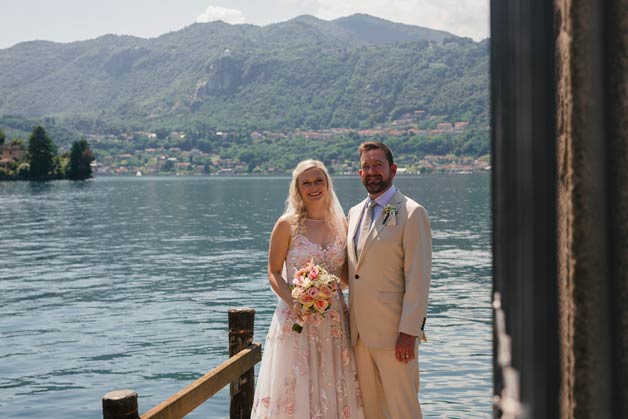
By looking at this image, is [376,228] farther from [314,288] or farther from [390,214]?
[314,288]

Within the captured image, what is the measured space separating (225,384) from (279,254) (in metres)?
0.93

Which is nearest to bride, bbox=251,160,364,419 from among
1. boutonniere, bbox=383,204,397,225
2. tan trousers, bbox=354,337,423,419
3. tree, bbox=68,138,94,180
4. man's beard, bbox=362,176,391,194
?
tan trousers, bbox=354,337,423,419

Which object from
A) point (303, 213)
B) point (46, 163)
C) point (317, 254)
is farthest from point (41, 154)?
point (317, 254)

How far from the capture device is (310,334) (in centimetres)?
571

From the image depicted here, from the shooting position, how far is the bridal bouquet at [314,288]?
5.46 meters

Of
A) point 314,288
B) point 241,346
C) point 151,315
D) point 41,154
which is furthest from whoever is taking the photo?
point 41,154

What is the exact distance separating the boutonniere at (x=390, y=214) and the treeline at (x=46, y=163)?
497 feet

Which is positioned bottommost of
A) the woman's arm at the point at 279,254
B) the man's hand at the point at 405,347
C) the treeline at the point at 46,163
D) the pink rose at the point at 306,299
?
the man's hand at the point at 405,347

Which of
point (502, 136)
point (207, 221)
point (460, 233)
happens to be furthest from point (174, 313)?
point (207, 221)

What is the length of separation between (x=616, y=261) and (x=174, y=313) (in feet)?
75.1

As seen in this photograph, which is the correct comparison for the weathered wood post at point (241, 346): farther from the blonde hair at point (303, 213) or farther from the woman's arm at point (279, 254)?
the blonde hair at point (303, 213)

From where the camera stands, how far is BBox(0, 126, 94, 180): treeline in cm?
15250

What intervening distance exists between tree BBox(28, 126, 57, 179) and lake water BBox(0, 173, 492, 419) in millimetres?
103147

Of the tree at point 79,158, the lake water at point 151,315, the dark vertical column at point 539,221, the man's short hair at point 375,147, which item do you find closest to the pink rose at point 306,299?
the man's short hair at point 375,147
